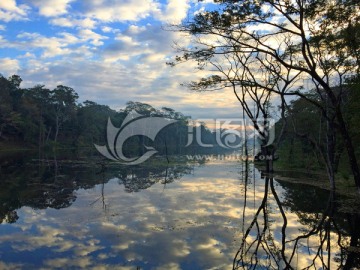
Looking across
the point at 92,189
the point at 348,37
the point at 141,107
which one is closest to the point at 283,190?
the point at 348,37

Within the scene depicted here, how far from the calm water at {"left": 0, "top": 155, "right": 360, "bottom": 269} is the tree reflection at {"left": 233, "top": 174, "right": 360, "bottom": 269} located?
0.03m

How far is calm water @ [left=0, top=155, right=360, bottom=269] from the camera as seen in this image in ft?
26.3

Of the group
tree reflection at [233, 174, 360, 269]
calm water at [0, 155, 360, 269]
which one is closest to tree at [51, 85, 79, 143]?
calm water at [0, 155, 360, 269]

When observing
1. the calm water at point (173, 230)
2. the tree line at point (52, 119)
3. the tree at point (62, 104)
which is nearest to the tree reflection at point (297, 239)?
the calm water at point (173, 230)

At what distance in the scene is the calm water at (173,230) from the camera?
8.02 meters

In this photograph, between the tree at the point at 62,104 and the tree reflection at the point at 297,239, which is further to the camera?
the tree at the point at 62,104

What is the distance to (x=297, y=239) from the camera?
399 inches

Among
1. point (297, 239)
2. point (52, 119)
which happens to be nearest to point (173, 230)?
point (297, 239)

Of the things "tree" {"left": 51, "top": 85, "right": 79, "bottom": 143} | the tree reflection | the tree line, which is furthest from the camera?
"tree" {"left": 51, "top": 85, "right": 79, "bottom": 143}

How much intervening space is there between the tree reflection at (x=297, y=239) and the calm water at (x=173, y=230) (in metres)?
0.03

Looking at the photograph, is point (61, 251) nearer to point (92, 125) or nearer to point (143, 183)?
point (143, 183)

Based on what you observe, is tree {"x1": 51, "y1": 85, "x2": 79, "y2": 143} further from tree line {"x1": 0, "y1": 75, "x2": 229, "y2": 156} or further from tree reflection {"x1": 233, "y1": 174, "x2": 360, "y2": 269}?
tree reflection {"x1": 233, "y1": 174, "x2": 360, "y2": 269}

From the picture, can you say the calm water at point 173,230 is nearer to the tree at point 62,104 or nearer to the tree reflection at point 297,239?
the tree reflection at point 297,239

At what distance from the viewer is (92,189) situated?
20.1 meters
